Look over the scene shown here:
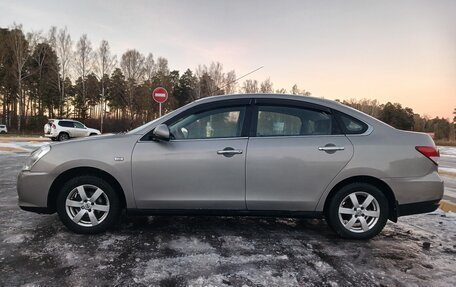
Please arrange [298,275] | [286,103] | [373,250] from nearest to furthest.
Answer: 1. [298,275]
2. [373,250]
3. [286,103]

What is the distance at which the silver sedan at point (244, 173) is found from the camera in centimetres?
383

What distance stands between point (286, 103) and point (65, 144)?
105 inches

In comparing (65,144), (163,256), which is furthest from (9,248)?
(163,256)

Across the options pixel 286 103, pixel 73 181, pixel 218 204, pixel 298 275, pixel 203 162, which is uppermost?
pixel 286 103

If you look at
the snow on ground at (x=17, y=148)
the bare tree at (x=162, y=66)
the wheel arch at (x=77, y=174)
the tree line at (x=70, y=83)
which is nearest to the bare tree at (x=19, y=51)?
the tree line at (x=70, y=83)

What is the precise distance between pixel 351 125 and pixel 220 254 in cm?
211

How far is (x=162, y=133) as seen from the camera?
3766 mm

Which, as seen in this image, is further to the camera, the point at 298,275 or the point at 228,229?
the point at 228,229

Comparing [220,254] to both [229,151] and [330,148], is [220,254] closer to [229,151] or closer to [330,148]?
[229,151]

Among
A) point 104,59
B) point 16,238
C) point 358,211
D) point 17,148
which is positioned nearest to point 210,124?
point 358,211

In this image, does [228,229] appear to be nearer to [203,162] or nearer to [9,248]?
[203,162]

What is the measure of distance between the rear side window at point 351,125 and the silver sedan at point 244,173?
0.01 meters

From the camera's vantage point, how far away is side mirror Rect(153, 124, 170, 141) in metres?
3.77

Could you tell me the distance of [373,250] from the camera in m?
3.74
